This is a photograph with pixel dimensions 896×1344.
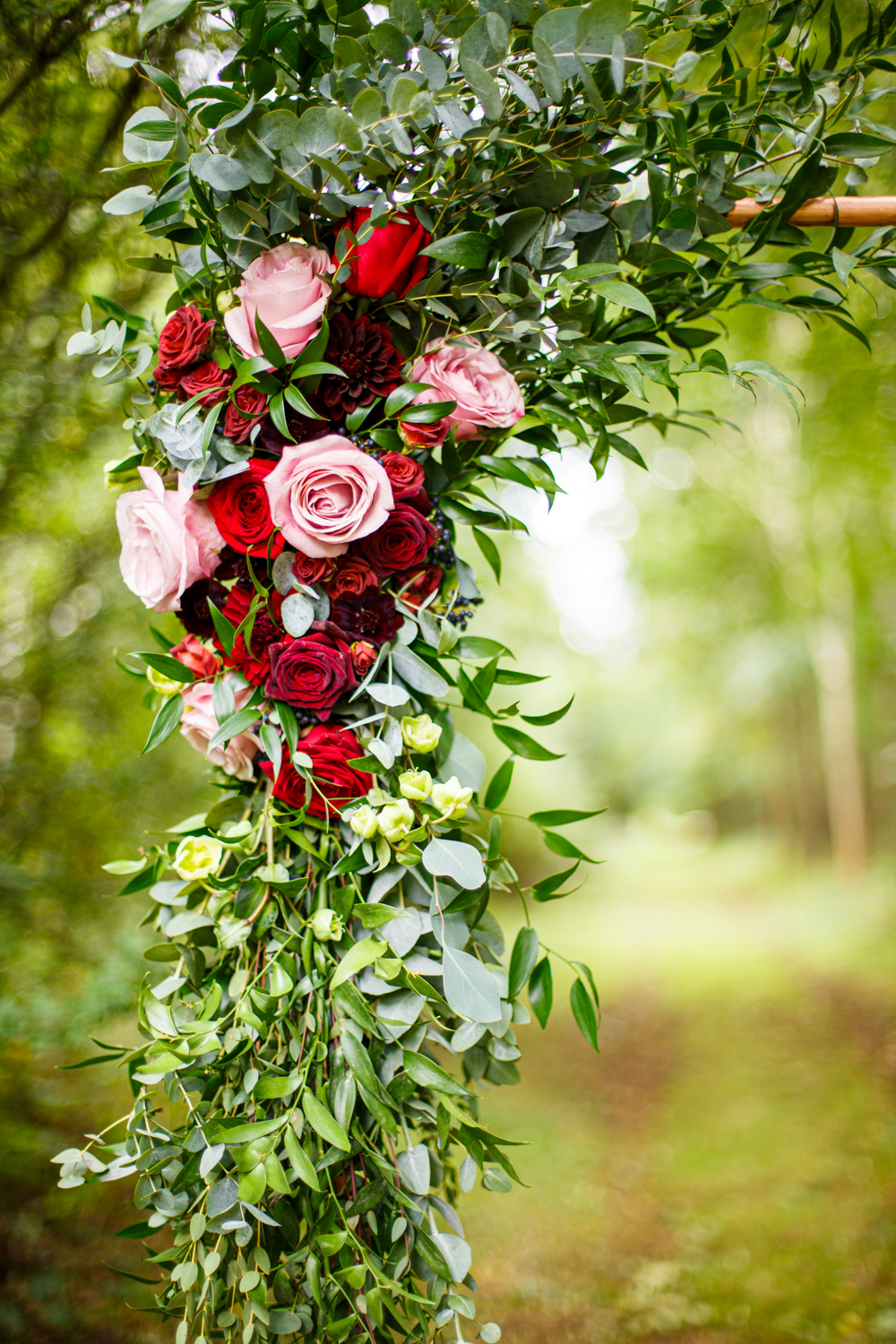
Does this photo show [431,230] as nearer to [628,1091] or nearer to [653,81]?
[653,81]

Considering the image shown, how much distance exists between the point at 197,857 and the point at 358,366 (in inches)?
23.2

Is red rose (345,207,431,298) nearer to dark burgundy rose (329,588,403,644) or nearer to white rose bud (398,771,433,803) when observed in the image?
dark burgundy rose (329,588,403,644)

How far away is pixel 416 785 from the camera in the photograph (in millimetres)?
739

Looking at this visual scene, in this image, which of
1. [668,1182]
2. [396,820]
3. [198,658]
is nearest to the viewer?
[396,820]

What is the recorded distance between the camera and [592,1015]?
80cm

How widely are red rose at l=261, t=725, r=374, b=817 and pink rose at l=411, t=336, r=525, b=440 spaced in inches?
15.0

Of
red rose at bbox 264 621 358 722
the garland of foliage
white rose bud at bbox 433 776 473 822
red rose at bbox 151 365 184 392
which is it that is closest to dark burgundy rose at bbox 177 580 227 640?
the garland of foliage

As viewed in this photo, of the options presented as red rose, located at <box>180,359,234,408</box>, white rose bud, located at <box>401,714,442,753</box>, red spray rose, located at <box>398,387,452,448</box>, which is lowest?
white rose bud, located at <box>401,714,442,753</box>

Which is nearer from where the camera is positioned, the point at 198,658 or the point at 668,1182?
the point at 198,658

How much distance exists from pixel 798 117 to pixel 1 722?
7.23ft

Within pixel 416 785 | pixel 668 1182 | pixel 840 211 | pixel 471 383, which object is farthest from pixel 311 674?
pixel 668 1182

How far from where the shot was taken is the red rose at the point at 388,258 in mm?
766

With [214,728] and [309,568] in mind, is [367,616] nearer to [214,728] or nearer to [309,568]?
[309,568]

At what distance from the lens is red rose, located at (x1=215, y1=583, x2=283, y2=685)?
31.3 inches
